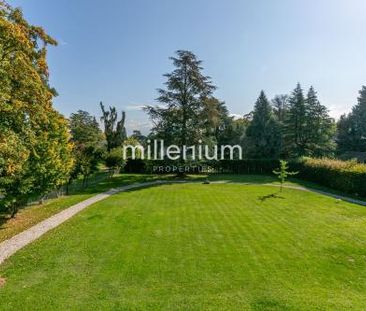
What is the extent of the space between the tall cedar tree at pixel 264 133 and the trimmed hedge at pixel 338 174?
1154 centimetres

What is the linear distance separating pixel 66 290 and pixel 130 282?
1459 millimetres

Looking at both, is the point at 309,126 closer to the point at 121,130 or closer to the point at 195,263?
the point at 121,130

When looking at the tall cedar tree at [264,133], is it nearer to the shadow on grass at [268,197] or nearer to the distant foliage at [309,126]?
the distant foliage at [309,126]

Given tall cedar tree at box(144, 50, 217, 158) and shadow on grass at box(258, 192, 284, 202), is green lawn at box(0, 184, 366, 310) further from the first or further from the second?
tall cedar tree at box(144, 50, 217, 158)

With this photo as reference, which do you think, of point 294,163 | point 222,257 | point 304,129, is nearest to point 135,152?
point 294,163

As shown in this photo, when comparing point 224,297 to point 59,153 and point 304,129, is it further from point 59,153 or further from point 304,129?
point 304,129

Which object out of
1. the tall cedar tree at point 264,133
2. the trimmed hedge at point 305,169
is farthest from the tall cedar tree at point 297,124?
the trimmed hedge at point 305,169

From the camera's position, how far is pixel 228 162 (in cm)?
4009

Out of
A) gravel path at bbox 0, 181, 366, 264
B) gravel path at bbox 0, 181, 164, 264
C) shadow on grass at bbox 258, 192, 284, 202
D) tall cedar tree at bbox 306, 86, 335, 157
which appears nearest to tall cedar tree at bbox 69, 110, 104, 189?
gravel path at bbox 0, 181, 366, 264

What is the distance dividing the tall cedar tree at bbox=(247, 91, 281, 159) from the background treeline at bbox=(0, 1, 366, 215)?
5.2 inches

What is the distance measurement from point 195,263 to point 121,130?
38135 millimetres

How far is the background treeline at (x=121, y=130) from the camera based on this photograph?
34.5 ft

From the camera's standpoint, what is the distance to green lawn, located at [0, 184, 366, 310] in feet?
23.4

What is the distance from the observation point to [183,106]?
34406mm
